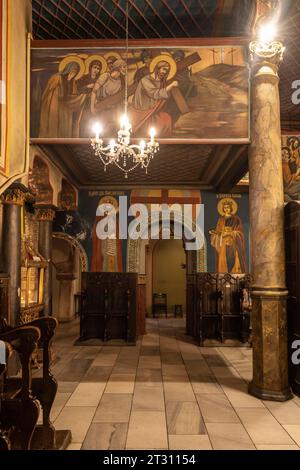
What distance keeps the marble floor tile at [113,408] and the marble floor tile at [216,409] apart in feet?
2.69

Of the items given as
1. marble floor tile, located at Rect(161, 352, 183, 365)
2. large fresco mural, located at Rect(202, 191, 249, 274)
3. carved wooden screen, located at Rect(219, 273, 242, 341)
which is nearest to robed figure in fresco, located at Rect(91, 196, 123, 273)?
large fresco mural, located at Rect(202, 191, 249, 274)

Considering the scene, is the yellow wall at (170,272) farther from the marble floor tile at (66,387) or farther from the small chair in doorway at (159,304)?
the marble floor tile at (66,387)

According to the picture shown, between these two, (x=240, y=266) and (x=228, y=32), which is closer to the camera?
(x=228, y=32)

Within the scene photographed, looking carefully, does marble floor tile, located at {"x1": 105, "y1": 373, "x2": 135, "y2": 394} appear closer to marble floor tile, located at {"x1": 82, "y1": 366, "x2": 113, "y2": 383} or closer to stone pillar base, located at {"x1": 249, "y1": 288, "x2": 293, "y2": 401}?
marble floor tile, located at {"x1": 82, "y1": 366, "x2": 113, "y2": 383}

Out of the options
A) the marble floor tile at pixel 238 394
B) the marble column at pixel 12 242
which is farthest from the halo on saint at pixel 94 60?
the marble floor tile at pixel 238 394

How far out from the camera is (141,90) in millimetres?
4934

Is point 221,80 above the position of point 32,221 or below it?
above

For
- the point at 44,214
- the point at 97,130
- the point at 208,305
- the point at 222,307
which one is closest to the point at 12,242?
the point at 97,130

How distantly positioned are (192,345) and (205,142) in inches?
184

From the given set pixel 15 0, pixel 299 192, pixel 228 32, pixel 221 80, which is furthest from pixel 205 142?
pixel 299 192

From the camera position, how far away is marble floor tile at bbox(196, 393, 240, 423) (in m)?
3.77

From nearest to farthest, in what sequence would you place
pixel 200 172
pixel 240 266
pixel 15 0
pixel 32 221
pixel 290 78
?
pixel 15 0
pixel 290 78
pixel 32 221
pixel 200 172
pixel 240 266

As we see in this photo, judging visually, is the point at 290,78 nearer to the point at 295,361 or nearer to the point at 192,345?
the point at 295,361
